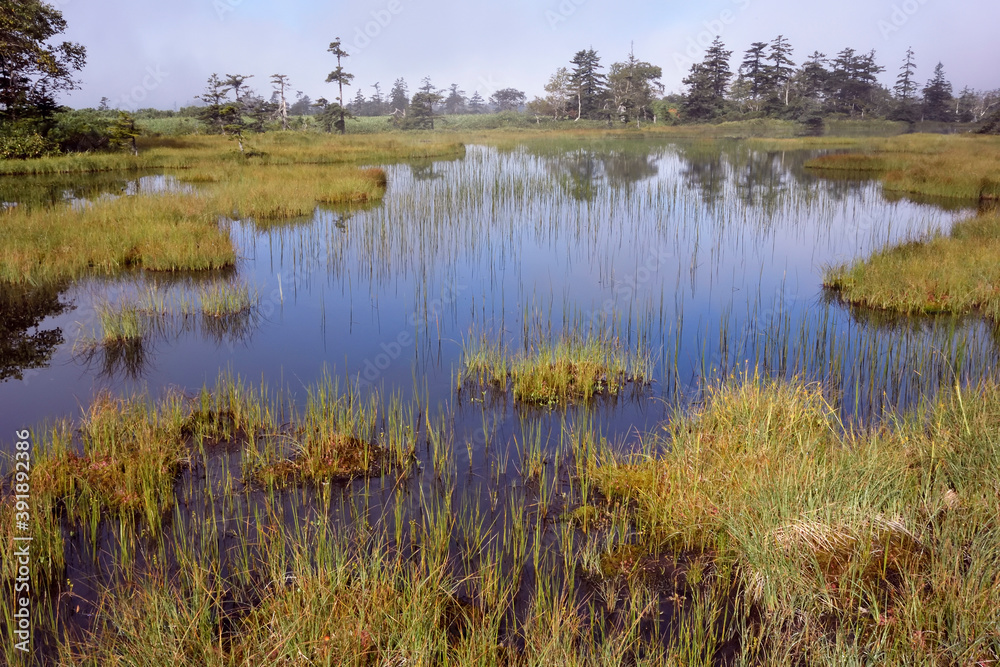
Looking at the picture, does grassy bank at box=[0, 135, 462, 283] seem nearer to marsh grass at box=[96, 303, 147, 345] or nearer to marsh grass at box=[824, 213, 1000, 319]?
marsh grass at box=[96, 303, 147, 345]

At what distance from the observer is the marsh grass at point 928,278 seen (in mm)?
7992

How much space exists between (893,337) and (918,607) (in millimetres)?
5438

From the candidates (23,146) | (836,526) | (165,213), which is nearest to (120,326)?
(165,213)

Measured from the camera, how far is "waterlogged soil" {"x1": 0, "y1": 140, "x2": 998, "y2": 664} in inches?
179

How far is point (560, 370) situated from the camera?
601 centimetres

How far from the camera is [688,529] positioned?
146 inches

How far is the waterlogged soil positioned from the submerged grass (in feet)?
2.60

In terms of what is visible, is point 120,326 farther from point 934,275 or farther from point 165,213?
point 934,275

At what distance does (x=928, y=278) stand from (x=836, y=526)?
22.1ft

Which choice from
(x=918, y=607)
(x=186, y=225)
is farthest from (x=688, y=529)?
(x=186, y=225)

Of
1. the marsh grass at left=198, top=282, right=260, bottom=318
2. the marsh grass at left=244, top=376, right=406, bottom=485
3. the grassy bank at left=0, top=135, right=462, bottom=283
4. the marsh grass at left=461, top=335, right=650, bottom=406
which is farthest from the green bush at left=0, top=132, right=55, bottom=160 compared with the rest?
the marsh grass at left=244, top=376, right=406, bottom=485

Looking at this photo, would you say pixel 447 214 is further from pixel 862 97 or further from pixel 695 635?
pixel 862 97

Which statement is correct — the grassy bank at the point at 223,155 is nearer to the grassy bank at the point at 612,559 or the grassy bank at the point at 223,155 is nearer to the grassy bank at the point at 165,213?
the grassy bank at the point at 165,213

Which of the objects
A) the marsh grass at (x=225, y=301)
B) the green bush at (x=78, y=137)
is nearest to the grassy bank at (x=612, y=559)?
the marsh grass at (x=225, y=301)
